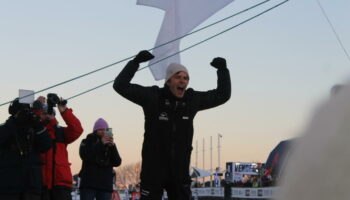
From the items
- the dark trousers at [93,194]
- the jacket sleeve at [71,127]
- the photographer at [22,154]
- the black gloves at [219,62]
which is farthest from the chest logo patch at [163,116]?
the dark trousers at [93,194]

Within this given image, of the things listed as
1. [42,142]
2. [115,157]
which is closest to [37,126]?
[42,142]

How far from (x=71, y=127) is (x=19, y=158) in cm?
94

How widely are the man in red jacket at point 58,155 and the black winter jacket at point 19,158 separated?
486 mm

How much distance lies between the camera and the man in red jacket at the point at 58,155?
6543 millimetres

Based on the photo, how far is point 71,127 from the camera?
673 centimetres

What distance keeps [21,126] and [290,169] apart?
553 cm

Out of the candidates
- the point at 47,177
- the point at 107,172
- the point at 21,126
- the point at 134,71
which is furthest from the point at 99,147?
the point at 134,71

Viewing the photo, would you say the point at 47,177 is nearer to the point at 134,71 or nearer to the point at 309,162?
the point at 134,71

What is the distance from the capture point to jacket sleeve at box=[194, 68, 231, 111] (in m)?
5.32

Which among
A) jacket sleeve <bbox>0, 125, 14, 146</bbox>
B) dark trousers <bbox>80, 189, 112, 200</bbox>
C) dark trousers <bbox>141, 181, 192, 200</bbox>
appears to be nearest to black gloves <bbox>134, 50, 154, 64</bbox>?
dark trousers <bbox>141, 181, 192, 200</bbox>

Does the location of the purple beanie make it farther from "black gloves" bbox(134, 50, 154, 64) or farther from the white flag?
"black gloves" bbox(134, 50, 154, 64)

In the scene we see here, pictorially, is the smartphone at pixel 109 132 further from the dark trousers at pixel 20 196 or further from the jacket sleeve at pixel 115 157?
the dark trousers at pixel 20 196

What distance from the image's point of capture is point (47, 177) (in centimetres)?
658

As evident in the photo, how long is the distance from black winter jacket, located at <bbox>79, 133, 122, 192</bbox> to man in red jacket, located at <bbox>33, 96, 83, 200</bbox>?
0.52 meters
